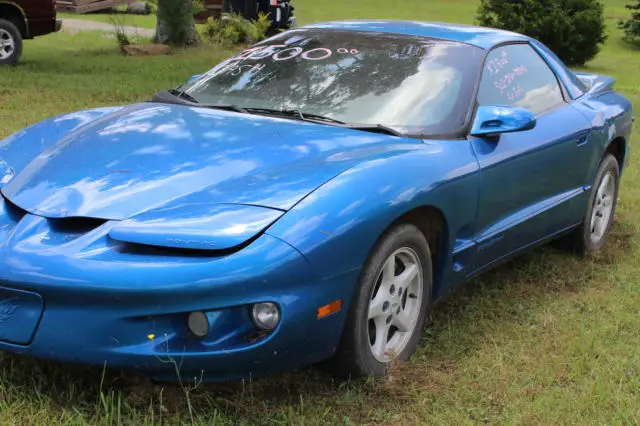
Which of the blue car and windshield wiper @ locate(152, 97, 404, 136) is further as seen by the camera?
windshield wiper @ locate(152, 97, 404, 136)

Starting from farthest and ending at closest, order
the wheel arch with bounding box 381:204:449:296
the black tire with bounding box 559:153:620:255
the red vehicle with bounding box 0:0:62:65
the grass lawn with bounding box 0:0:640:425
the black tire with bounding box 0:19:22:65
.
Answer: the red vehicle with bounding box 0:0:62:65
the black tire with bounding box 0:19:22:65
the black tire with bounding box 559:153:620:255
the wheel arch with bounding box 381:204:449:296
the grass lawn with bounding box 0:0:640:425

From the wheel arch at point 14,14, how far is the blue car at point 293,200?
27.9 ft

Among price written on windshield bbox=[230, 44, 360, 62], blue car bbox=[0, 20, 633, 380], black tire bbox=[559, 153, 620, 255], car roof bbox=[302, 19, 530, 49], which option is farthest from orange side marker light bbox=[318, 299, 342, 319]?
black tire bbox=[559, 153, 620, 255]

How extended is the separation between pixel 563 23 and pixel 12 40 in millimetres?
12285

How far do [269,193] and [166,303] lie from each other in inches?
22.2

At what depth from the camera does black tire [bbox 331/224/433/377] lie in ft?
9.37

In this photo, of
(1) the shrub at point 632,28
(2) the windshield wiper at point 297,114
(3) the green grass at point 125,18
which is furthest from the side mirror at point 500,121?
(1) the shrub at point 632,28

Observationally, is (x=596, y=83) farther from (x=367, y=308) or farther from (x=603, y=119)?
(x=367, y=308)

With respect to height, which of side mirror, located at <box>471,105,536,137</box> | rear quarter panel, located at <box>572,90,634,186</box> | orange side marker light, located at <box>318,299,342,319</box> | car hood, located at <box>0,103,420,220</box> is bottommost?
rear quarter panel, located at <box>572,90,634,186</box>

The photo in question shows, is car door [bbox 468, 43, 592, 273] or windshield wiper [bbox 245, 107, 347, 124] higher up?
windshield wiper [bbox 245, 107, 347, 124]

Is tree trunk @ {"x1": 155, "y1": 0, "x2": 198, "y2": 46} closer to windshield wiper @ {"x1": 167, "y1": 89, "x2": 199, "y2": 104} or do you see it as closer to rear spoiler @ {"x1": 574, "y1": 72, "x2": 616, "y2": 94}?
rear spoiler @ {"x1": 574, "y1": 72, "x2": 616, "y2": 94}

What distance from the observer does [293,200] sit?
8.95ft

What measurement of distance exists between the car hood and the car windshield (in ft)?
0.75

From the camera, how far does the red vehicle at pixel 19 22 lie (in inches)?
460
